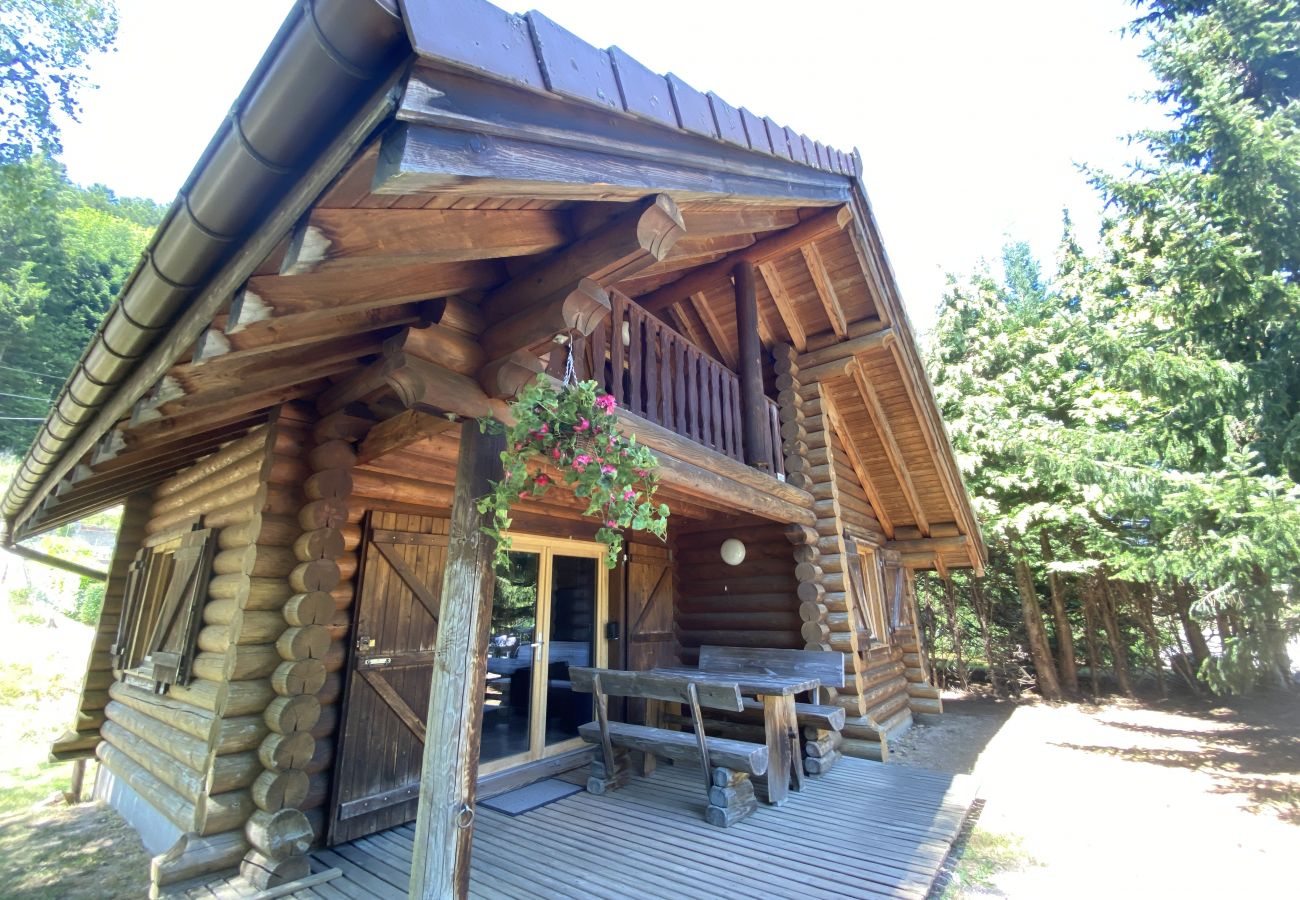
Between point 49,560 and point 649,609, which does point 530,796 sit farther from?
point 49,560

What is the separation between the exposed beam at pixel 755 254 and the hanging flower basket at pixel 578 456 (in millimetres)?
3701

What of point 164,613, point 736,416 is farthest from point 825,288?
point 164,613

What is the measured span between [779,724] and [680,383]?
9.64ft

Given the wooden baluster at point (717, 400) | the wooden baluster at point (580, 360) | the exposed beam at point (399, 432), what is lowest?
the exposed beam at point (399, 432)

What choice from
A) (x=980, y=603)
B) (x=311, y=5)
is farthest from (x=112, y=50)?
(x=980, y=603)

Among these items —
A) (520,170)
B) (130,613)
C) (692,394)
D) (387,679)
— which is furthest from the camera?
(130,613)

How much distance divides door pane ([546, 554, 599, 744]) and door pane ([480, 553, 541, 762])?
0.23m

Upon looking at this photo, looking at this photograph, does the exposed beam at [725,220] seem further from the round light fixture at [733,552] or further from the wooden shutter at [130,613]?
the wooden shutter at [130,613]

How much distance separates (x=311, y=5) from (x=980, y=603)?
52.1 feet

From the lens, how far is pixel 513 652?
5312 mm

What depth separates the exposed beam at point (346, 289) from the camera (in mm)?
1732

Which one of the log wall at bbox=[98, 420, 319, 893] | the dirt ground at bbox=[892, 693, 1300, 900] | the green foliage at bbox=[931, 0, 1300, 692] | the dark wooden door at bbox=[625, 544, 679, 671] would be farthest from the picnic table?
the green foliage at bbox=[931, 0, 1300, 692]

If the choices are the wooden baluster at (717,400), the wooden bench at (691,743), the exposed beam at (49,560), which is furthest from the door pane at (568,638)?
the exposed beam at (49,560)

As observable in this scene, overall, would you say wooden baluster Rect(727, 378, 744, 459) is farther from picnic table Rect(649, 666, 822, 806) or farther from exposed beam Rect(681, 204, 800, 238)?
picnic table Rect(649, 666, 822, 806)
